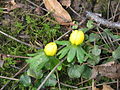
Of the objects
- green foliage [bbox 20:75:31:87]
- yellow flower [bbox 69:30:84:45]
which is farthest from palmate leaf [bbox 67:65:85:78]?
green foliage [bbox 20:75:31:87]

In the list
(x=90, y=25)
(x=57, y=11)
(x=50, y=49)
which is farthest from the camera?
(x=57, y=11)

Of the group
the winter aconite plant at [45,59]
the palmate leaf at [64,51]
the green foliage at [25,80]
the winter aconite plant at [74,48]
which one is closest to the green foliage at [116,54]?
the winter aconite plant at [74,48]

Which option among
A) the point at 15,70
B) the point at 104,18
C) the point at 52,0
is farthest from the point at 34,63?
the point at 104,18

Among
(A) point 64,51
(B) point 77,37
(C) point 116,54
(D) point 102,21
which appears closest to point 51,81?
(A) point 64,51

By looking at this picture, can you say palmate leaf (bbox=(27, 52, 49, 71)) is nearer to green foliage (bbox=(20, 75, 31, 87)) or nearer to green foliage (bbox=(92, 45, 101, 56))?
green foliage (bbox=(20, 75, 31, 87))

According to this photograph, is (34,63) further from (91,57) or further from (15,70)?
(91,57)

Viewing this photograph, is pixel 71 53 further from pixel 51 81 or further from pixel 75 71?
pixel 51 81
